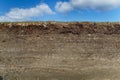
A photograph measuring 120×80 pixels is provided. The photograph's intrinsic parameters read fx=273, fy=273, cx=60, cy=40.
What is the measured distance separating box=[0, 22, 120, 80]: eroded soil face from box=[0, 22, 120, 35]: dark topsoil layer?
0.43ft

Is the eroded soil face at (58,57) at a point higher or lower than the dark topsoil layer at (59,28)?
lower

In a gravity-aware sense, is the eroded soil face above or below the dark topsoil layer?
below

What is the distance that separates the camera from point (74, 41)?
1150 cm

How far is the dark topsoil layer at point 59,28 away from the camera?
11.5 meters

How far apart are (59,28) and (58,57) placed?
4.02 feet

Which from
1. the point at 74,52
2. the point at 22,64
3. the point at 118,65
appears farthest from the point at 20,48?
the point at 118,65

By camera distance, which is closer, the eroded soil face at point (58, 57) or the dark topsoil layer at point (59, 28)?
the eroded soil face at point (58, 57)

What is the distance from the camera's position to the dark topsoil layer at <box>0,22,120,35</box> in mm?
11508

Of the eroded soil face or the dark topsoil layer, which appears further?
the dark topsoil layer

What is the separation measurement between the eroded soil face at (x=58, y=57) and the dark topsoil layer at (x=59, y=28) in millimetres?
131

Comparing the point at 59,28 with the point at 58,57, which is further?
the point at 59,28

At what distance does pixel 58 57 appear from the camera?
11453 millimetres

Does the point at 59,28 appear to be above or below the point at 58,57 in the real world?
above

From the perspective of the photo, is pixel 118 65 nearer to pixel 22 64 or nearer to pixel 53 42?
pixel 53 42
